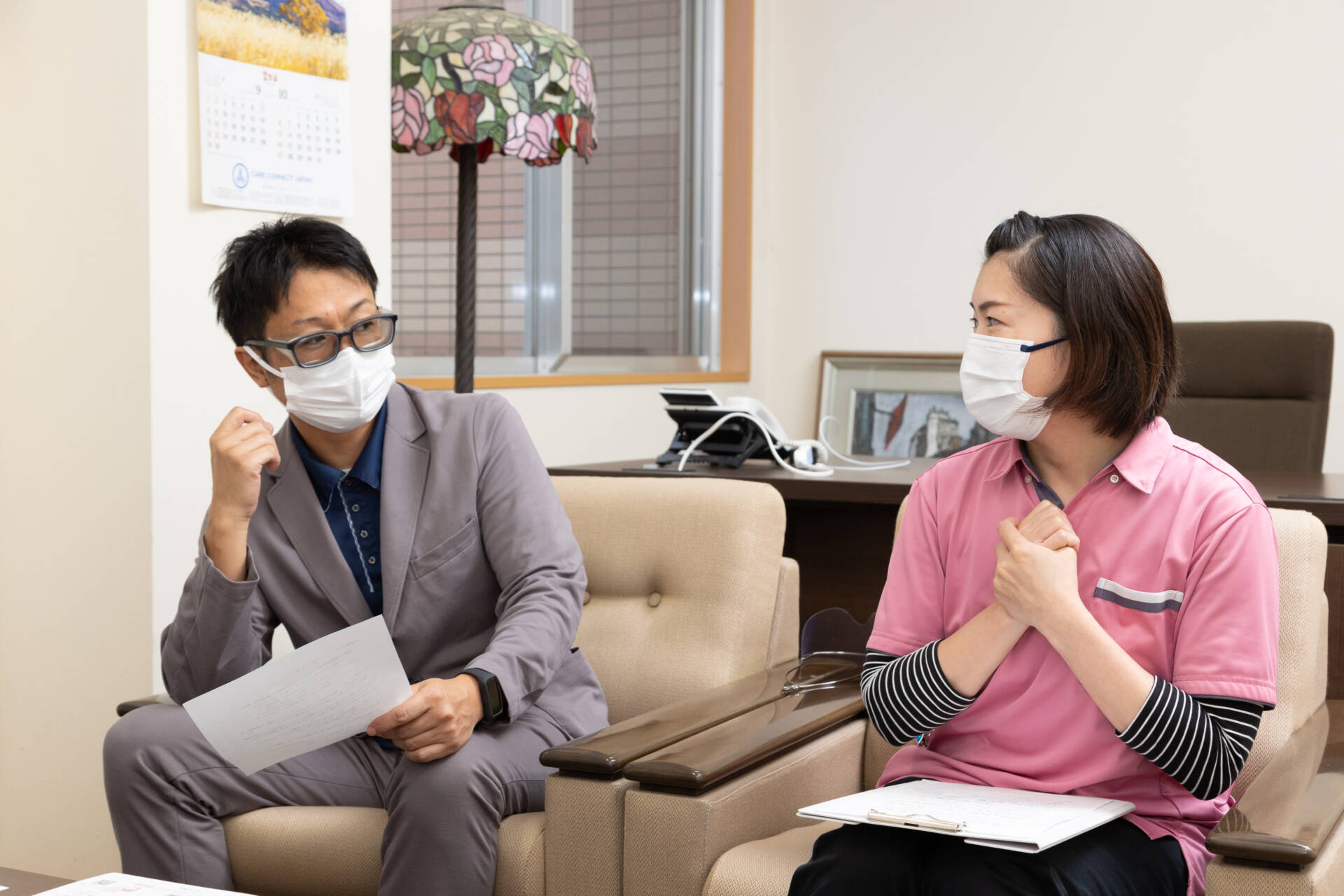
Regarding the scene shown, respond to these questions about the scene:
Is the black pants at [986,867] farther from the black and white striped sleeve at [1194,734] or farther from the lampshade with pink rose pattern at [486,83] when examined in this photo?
the lampshade with pink rose pattern at [486,83]

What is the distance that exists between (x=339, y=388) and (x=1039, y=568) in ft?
3.22

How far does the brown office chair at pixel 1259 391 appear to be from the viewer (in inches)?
123

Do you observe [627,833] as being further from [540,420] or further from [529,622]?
[540,420]

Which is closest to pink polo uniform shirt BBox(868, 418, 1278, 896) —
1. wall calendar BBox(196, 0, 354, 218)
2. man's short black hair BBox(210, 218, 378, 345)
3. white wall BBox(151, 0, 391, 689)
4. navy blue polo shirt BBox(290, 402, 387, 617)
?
navy blue polo shirt BBox(290, 402, 387, 617)

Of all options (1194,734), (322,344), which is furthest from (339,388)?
(1194,734)

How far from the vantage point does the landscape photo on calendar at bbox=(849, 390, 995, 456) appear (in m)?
4.59

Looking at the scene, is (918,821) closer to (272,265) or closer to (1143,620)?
(1143,620)

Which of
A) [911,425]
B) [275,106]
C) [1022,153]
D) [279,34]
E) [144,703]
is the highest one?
[1022,153]

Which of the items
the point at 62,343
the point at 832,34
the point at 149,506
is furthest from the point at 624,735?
the point at 832,34

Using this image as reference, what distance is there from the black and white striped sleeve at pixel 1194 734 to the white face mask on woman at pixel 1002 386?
0.31 meters

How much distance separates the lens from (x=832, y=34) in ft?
16.1

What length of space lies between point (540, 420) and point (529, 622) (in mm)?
2163

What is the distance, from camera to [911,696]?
1384mm

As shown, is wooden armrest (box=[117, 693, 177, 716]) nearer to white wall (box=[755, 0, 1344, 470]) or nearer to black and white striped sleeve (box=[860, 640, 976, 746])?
black and white striped sleeve (box=[860, 640, 976, 746])
